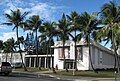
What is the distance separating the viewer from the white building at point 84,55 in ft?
201

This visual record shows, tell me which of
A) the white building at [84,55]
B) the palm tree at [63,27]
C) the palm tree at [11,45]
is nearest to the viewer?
the palm tree at [63,27]

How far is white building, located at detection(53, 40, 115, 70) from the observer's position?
61.2 metres

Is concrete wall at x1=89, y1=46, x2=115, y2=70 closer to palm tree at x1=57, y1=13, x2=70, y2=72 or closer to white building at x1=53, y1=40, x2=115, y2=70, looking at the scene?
white building at x1=53, y1=40, x2=115, y2=70

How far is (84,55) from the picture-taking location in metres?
61.3

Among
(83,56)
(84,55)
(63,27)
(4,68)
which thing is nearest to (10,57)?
(83,56)

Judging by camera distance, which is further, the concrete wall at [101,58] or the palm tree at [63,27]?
the concrete wall at [101,58]

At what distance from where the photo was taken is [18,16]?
60938 mm

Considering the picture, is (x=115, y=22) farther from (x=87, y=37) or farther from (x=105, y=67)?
(x=105, y=67)

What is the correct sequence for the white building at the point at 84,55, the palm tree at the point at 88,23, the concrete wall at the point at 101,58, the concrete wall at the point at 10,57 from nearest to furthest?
the palm tree at the point at 88,23 → the white building at the point at 84,55 → the concrete wall at the point at 101,58 → the concrete wall at the point at 10,57

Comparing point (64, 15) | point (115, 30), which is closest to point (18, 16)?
point (64, 15)

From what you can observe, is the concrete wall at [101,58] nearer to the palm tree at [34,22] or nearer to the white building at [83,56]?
the white building at [83,56]

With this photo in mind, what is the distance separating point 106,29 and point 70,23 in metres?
11.0

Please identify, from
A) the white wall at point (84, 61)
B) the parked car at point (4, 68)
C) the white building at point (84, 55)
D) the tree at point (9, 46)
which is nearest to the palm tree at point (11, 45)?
the tree at point (9, 46)

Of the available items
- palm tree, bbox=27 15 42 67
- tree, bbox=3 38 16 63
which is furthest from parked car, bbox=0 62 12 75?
tree, bbox=3 38 16 63
